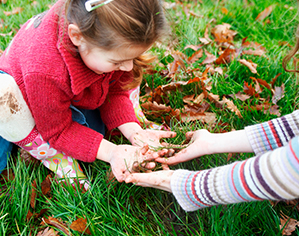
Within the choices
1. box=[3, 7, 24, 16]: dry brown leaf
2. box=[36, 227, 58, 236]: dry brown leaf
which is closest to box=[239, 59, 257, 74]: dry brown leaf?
box=[36, 227, 58, 236]: dry brown leaf

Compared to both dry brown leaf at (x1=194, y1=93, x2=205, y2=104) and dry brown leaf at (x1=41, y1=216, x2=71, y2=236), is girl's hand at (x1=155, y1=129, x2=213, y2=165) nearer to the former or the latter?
dry brown leaf at (x1=194, y1=93, x2=205, y2=104)

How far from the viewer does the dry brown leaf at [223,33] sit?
2676mm

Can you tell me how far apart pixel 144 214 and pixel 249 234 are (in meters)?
0.56

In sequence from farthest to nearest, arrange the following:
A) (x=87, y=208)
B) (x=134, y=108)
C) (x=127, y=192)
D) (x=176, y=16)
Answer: (x=176, y=16) → (x=134, y=108) → (x=127, y=192) → (x=87, y=208)

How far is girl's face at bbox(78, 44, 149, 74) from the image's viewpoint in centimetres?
130

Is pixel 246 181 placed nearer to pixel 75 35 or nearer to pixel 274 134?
pixel 274 134

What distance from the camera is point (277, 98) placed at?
203 centimetres

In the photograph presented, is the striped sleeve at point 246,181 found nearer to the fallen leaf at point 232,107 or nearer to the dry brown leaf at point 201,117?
the dry brown leaf at point 201,117

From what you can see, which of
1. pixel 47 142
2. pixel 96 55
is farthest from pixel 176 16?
pixel 47 142

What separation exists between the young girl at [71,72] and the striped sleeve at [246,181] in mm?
404

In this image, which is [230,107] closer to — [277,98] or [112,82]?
[277,98]

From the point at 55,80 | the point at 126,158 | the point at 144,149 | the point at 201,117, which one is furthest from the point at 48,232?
the point at 201,117

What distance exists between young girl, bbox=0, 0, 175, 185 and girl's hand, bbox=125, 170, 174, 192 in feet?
0.32

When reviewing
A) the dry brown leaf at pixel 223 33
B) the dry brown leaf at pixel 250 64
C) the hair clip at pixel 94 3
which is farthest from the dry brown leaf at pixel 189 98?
the hair clip at pixel 94 3
